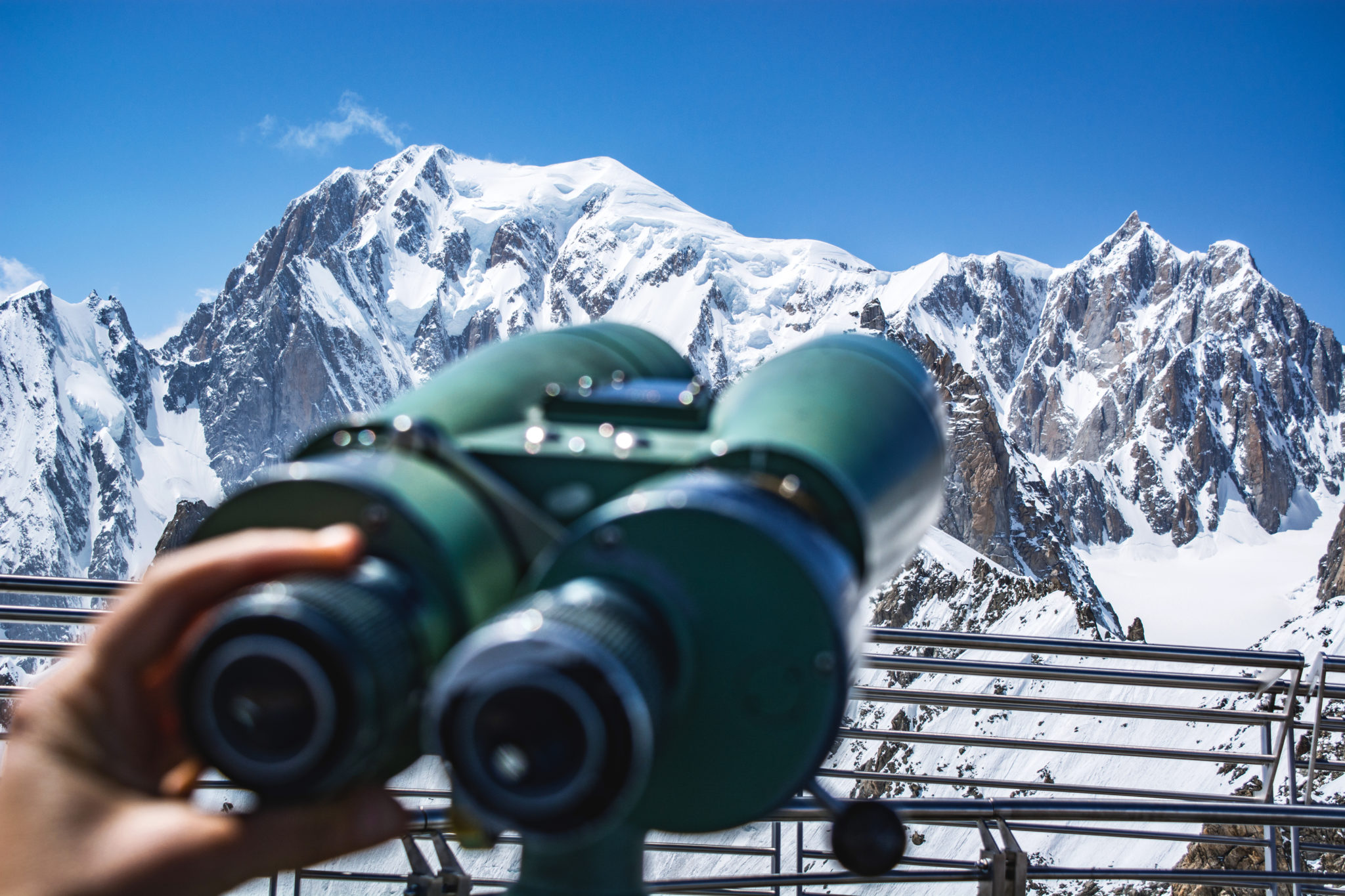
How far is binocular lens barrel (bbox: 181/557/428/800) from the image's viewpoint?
1.08 metres

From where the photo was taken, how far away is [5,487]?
5876 inches

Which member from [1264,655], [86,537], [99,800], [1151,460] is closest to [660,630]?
[99,800]

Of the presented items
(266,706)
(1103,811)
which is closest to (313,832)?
(266,706)

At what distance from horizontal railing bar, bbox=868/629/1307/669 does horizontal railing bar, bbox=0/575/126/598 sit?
2.70m

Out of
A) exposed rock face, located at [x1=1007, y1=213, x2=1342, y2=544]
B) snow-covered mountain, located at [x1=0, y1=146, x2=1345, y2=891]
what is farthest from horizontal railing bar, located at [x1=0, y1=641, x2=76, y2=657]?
exposed rock face, located at [x1=1007, y1=213, x2=1342, y2=544]

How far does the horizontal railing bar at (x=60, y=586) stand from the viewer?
348 centimetres

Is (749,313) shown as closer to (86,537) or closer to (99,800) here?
(86,537)

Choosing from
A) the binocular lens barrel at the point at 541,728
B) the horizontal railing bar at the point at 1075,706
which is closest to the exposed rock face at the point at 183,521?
the horizontal railing bar at the point at 1075,706

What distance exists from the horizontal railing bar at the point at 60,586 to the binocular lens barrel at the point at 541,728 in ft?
9.58

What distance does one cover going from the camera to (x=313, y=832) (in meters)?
1.20

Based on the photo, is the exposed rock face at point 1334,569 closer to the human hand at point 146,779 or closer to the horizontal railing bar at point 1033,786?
the horizontal railing bar at point 1033,786

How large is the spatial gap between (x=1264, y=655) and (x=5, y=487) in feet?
583

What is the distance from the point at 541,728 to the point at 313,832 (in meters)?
0.38

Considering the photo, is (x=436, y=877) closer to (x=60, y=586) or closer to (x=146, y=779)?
(x=146, y=779)
